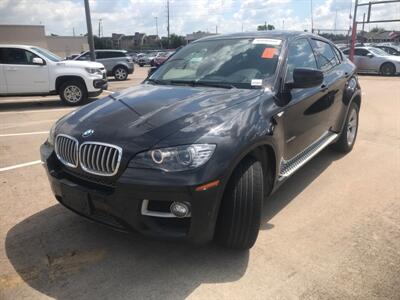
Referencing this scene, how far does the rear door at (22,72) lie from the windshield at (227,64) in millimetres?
7699

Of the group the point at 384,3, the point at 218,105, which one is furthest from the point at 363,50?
the point at 218,105

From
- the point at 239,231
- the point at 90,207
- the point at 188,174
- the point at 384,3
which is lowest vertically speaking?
the point at 239,231

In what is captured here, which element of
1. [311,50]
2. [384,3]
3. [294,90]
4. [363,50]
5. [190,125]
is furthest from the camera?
[384,3]

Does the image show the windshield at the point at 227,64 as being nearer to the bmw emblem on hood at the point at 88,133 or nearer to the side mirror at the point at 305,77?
the side mirror at the point at 305,77

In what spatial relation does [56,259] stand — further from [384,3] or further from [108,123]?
[384,3]

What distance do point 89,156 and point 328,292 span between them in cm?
187

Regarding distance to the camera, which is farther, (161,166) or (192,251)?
(192,251)

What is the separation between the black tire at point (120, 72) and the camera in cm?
2011

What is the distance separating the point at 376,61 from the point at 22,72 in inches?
631

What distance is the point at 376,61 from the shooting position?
19.5 m

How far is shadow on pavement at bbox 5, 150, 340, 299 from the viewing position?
2.75 m

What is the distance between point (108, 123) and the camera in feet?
9.86

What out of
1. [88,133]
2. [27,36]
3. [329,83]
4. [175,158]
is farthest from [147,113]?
[27,36]

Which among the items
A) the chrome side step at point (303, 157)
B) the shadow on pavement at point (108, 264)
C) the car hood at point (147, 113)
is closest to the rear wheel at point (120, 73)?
the chrome side step at point (303, 157)
